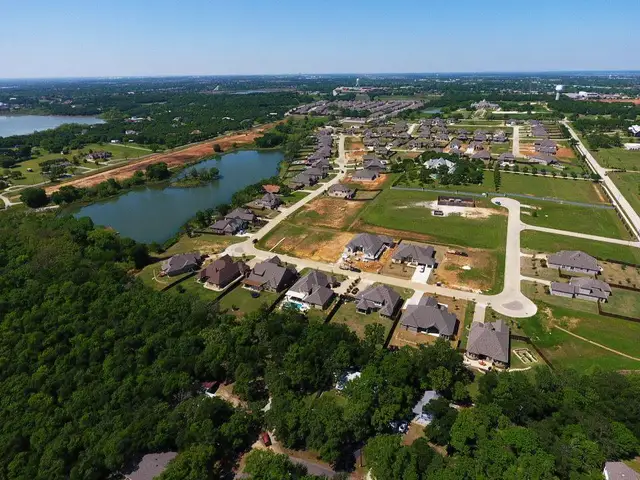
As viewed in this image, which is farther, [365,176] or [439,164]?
[439,164]

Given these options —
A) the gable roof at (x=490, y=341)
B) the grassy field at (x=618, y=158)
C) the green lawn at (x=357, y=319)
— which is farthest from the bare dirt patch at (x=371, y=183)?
the grassy field at (x=618, y=158)

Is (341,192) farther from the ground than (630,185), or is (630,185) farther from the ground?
(341,192)

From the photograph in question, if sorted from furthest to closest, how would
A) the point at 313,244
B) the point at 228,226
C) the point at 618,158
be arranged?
the point at 618,158
the point at 228,226
the point at 313,244

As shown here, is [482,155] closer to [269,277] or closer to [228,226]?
[228,226]

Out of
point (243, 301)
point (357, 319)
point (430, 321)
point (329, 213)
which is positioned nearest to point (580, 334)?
point (430, 321)

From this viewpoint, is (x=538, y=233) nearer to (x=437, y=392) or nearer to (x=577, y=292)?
(x=577, y=292)

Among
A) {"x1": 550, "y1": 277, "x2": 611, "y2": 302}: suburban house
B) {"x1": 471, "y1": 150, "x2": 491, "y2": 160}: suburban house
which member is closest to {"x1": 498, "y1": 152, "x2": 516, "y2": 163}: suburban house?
{"x1": 471, "y1": 150, "x2": 491, "y2": 160}: suburban house

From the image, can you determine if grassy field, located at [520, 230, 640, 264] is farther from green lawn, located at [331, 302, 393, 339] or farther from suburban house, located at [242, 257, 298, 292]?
suburban house, located at [242, 257, 298, 292]

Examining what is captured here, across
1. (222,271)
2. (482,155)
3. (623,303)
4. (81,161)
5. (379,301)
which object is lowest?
(623,303)
